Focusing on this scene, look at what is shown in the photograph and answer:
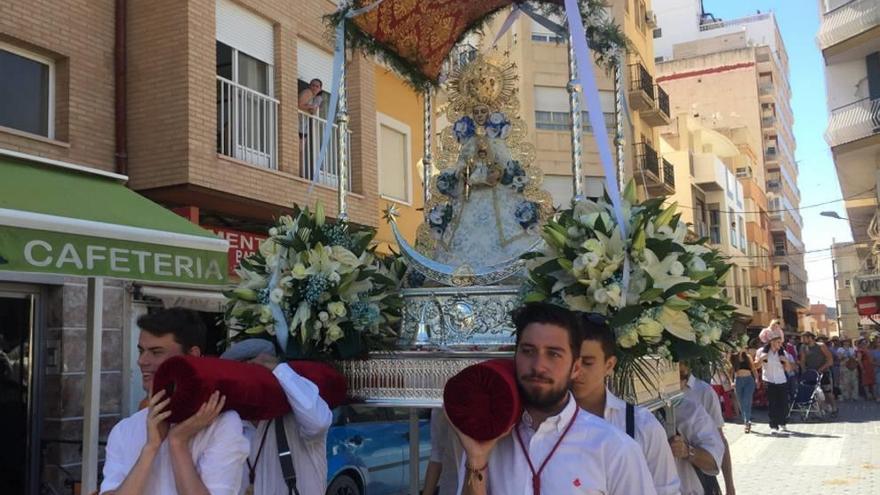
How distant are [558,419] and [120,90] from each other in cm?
924

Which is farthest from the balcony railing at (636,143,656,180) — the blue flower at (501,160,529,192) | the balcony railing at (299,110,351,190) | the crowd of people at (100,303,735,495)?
the crowd of people at (100,303,735,495)

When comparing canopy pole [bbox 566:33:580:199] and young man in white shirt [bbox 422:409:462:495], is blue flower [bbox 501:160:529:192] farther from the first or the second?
young man in white shirt [bbox 422:409:462:495]

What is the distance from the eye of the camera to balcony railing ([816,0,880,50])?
870 inches

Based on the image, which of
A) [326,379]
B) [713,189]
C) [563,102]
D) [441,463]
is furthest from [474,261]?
[713,189]

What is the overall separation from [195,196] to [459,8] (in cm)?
628

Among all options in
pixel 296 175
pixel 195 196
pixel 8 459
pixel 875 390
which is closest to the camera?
pixel 8 459

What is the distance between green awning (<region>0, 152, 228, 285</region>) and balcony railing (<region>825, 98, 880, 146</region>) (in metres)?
21.0

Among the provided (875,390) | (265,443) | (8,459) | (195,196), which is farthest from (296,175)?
(875,390)

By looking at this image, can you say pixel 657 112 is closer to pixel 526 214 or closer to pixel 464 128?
pixel 464 128

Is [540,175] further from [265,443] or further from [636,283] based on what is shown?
[265,443]

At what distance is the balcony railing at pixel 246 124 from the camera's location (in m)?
11.2

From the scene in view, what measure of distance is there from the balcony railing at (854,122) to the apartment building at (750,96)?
22.9 meters

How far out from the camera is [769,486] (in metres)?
9.66

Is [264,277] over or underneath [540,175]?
underneath
